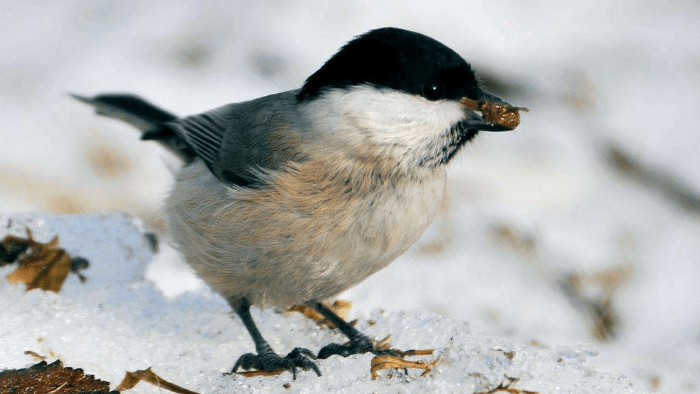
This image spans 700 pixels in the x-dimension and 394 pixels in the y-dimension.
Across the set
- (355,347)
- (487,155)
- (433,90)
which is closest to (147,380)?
(355,347)

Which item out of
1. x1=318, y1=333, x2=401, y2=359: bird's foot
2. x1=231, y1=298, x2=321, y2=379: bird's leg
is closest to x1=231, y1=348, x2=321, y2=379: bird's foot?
x1=231, y1=298, x2=321, y2=379: bird's leg

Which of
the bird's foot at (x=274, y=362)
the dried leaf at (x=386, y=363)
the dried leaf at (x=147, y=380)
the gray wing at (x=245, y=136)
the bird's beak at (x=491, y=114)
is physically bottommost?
the dried leaf at (x=147, y=380)

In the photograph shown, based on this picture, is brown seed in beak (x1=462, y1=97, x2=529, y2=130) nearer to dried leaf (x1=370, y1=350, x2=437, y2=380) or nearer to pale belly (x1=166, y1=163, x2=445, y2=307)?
pale belly (x1=166, y1=163, x2=445, y2=307)

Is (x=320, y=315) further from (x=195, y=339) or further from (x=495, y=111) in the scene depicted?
(x=495, y=111)

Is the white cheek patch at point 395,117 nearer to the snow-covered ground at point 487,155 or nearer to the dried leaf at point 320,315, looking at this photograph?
the snow-covered ground at point 487,155

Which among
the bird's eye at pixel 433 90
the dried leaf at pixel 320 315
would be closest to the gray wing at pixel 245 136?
the bird's eye at pixel 433 90

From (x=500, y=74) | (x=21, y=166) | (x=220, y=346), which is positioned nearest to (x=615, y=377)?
(x=220, y=346)

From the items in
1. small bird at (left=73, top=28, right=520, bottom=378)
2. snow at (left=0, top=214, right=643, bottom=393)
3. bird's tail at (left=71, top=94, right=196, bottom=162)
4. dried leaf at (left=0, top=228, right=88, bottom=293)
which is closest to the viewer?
snow at (left=0, top=214, right=643, bottom=393)
